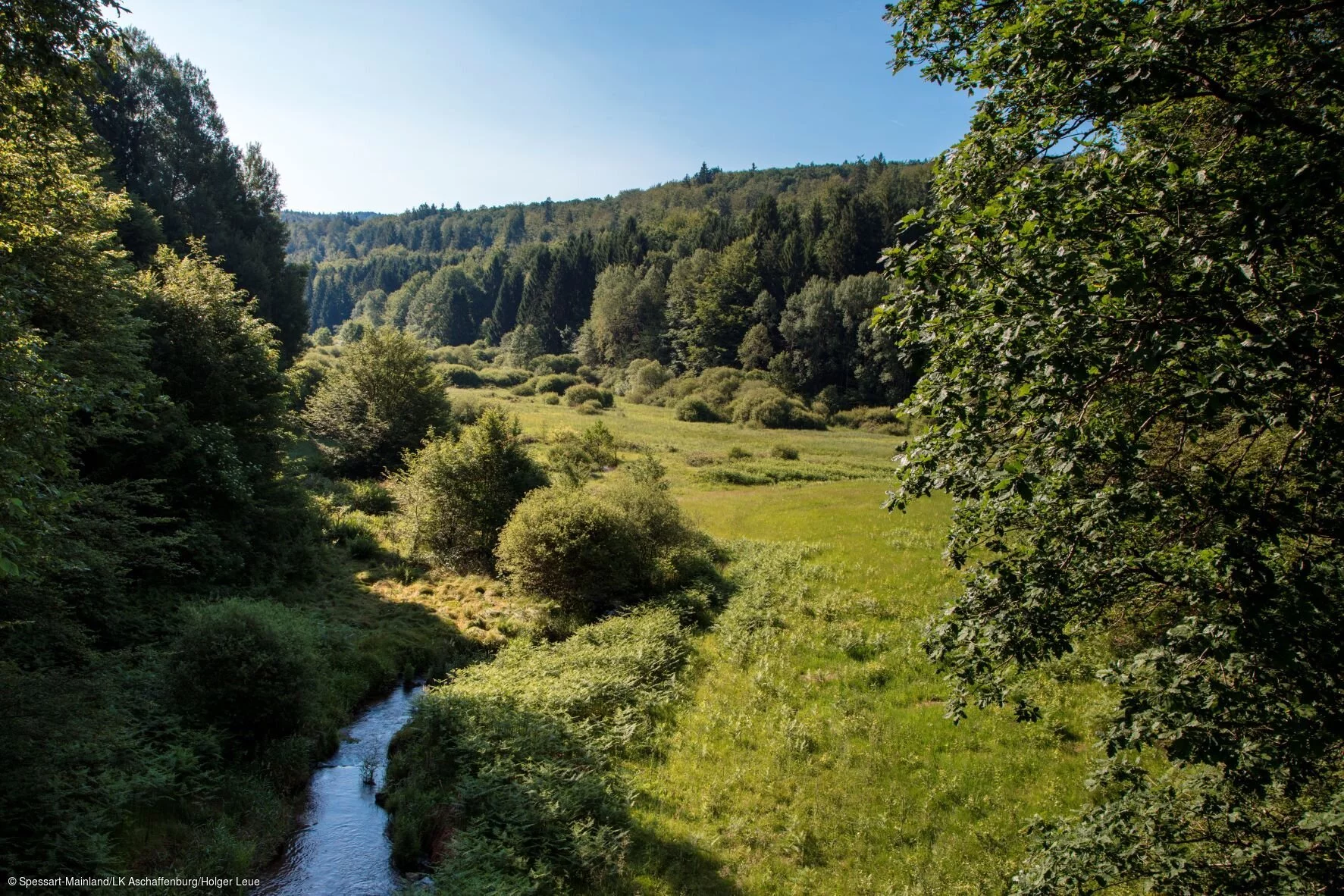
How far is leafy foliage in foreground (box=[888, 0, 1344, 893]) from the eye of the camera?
4.71 m

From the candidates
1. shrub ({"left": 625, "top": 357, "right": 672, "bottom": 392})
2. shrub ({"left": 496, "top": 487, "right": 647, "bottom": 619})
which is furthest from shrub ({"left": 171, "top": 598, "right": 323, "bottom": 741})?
shrub ({"left": 625, "top": 357, "right": 672, "bottom": 392})

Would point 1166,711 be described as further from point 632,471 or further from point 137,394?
point 632,471

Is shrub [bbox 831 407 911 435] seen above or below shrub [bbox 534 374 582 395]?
below

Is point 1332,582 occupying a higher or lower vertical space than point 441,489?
higher

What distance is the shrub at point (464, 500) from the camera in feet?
86.5

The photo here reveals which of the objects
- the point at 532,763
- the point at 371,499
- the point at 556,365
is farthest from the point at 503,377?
the point at 532,763

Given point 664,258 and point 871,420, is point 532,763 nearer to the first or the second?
point 871,420

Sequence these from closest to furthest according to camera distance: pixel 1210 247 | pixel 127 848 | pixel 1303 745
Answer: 1. pixel 1303 745
2. pixel 1210 247
3. pixel 127 848

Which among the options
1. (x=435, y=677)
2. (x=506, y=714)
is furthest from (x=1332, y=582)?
(x=435, y=677)

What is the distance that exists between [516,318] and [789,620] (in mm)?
134846

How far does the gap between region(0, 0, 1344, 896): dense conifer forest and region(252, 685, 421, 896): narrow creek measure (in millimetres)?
95

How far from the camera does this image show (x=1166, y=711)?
516cm

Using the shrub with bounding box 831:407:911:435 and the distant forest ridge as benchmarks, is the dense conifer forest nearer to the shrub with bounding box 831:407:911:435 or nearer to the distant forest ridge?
the shrub with bounding box 831:407:911:435

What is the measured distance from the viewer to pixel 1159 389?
5520mm
